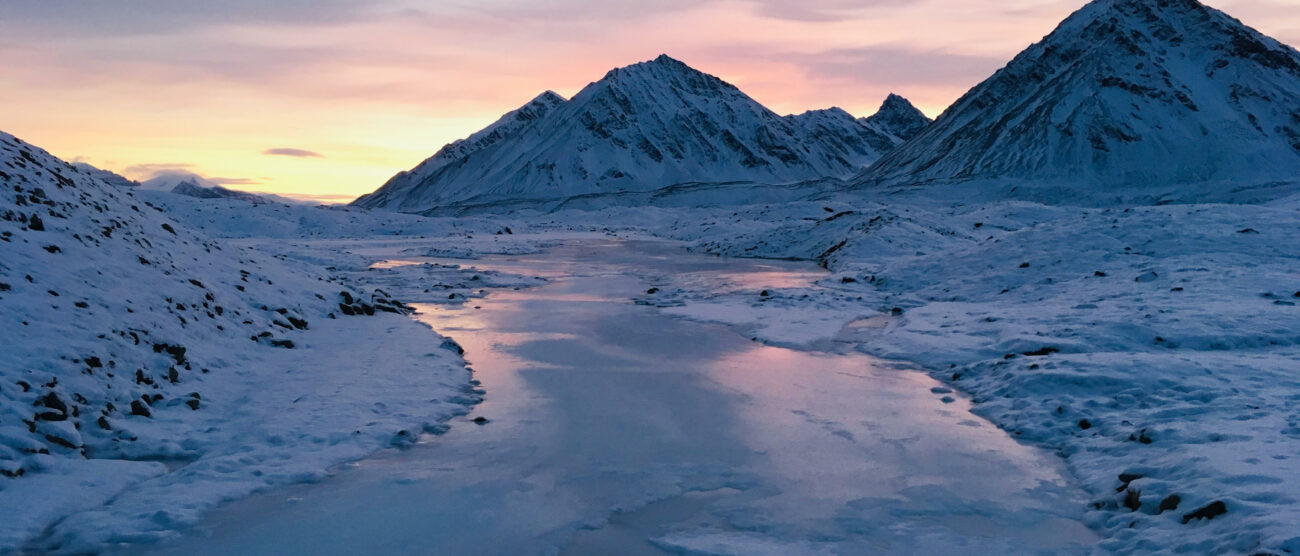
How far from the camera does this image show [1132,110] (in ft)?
478

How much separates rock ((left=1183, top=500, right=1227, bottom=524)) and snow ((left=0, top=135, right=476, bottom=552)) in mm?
7951

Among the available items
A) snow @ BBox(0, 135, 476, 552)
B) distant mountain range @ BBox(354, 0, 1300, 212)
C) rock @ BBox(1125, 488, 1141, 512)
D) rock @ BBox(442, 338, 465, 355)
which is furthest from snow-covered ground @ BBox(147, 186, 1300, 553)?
distant mountain range @ BBox(354, 0, 1300, 212)

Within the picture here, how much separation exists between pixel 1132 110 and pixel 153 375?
168 metres

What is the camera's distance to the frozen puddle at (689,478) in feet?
21.9

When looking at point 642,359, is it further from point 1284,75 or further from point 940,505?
point 1284,75

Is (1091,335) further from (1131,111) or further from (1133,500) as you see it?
(1131,111)

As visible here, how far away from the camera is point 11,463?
754 cm

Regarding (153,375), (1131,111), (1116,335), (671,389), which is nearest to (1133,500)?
(671,389)

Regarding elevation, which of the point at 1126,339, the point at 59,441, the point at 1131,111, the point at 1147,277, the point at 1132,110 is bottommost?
the point at 59,441

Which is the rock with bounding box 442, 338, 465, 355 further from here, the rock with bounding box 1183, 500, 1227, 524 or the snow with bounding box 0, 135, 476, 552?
the rock with bounding box 1183, 500, 1227, 524

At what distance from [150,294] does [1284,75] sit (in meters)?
197

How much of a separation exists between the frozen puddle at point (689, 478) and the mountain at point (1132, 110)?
456 ft

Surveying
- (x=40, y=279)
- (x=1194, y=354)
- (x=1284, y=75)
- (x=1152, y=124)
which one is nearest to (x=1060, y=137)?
(x=1152, y=124)

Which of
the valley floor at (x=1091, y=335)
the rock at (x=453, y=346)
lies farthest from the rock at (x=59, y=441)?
the rock at (x=453, y=346)
